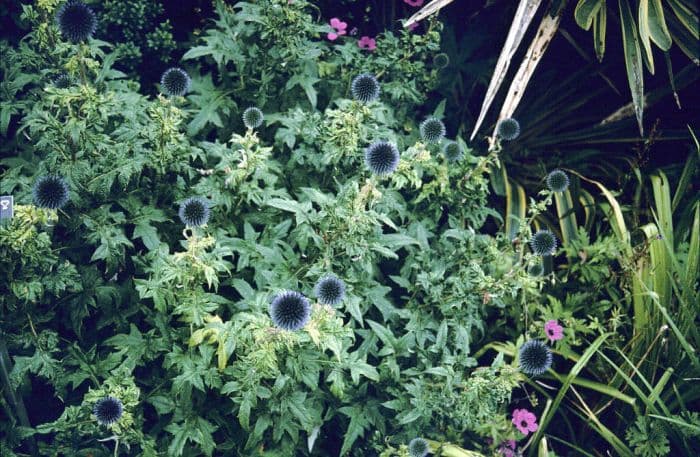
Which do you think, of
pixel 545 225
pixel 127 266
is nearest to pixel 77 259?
pixel 127 266

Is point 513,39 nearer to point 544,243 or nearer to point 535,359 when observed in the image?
point 544,243

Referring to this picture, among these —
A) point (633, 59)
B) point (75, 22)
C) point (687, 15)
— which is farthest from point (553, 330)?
point (75, 22)

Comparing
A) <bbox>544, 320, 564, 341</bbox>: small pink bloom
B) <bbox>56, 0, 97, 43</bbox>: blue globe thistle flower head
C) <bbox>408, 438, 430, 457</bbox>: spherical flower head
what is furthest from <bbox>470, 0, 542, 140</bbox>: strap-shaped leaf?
<bbox>56, 0, 97, 43</bbox>: blue globe thistle flower head

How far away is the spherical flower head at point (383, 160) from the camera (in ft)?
6.81

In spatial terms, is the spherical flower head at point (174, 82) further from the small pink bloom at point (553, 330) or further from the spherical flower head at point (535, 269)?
the small pink bloom at point (553, 330)

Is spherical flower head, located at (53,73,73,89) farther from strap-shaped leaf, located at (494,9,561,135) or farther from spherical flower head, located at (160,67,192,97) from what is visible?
strap-shaped leaf, located at (494,9,561,135)

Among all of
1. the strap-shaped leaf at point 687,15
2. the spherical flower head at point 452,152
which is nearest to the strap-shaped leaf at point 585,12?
the strap-shaped leaf at point 687,15

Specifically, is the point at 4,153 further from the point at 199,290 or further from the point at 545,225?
the point at 545,225

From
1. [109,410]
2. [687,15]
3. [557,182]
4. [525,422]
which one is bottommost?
[525,422]

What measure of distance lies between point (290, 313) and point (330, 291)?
176 millimetres

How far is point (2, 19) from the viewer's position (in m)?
3.11

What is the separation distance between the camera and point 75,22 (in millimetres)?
2018

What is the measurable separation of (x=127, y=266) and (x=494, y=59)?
7.63 ft

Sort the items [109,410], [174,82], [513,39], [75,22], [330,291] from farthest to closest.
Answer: [513,39], [174,82], [75,22], [330,291], [109,410]
